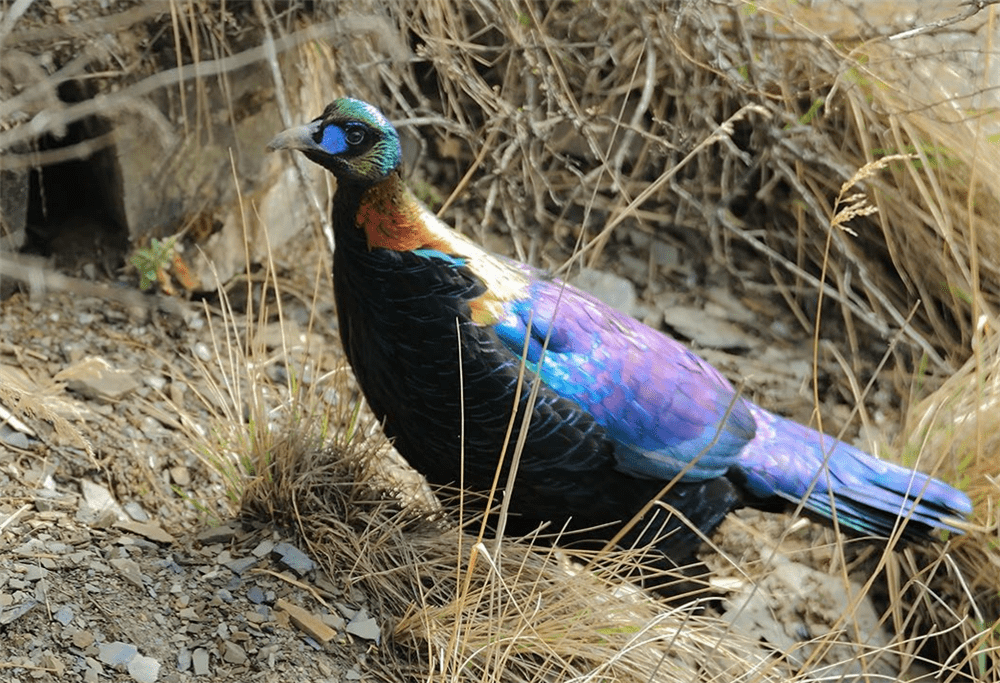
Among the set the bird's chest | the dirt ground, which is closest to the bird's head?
the bird's chest

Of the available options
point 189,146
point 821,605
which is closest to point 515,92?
point 189,146

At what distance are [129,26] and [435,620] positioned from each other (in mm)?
1515

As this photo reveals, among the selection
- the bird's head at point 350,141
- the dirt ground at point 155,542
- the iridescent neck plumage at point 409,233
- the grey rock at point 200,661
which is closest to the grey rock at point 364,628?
the dirt ground at point 155,542

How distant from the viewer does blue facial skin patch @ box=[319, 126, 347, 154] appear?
2158mm

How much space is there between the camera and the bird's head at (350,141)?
2.15 m

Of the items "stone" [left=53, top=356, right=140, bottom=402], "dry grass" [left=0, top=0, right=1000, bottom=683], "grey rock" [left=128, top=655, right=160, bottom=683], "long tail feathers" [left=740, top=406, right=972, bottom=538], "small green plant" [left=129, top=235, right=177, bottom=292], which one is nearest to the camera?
"grey rock" [left=128, top=655, right=160, bottom=683]

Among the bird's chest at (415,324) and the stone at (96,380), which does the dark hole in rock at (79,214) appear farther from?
the bird's chest at (415,324)

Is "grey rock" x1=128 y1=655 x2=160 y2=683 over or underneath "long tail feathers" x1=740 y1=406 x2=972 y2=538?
over

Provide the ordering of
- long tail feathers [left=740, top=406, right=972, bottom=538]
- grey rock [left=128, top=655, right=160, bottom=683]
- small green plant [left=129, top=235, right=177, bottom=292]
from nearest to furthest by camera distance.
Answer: grey rock [left=128, top=655, right=160, bottom=683]
long tail feathers [left=740, top=406, right=972, bottom=538]
small green plant [left=129, top=235, right=177, bottom=292]

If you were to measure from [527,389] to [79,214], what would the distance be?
144cm

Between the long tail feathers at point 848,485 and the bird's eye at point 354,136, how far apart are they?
100cm

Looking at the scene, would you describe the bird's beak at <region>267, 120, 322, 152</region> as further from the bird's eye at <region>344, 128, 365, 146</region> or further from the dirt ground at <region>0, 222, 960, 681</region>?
the dirt ground at <region>0, 222, 960, 681</region>

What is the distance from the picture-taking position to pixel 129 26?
8.76 ft

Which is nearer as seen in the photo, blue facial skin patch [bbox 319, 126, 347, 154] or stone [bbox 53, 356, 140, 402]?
blue facial skin patch [bbox 319, 126, 347, 154]
